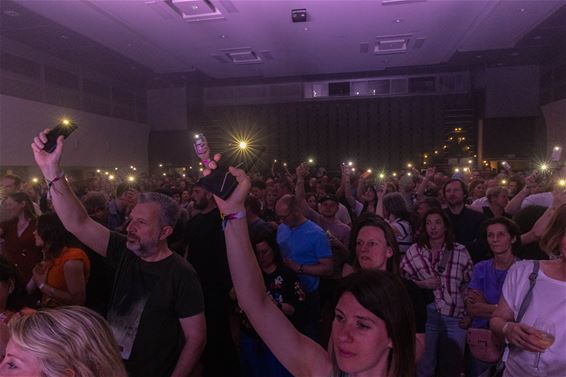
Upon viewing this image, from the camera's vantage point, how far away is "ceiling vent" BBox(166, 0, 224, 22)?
6912 millimetres

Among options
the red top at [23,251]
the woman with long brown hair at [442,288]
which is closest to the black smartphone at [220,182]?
the woman with long brown hair at [442,288]

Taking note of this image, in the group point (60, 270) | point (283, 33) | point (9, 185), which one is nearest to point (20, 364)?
point (60, 270)

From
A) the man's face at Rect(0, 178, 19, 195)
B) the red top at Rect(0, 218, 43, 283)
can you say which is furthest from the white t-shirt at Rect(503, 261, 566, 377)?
the man's face at Rect(0, 178, 19, 195)

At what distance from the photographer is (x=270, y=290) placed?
250 cm

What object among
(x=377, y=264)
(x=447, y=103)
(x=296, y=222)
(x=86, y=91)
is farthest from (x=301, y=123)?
(x=377, y=264)

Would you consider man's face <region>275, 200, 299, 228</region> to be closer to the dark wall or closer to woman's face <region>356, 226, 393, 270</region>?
woman's face <region>356, 226, 393, 270</region>

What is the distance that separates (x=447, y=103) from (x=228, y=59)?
8202 mm

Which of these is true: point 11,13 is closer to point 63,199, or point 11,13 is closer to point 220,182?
point 63,199

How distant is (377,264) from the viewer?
1.99 meters

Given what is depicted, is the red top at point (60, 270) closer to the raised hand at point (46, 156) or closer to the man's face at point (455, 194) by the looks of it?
the raised hand at point (46, 156)

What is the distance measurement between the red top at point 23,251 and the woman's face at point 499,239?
3.45 metres

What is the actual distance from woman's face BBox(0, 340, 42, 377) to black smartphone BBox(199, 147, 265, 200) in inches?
25.5

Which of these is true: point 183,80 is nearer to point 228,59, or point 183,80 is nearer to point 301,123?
point 228,59

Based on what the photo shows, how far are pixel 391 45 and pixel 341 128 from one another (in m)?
5.44
